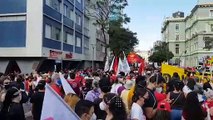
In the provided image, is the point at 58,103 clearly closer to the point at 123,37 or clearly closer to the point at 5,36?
the point at 5,36

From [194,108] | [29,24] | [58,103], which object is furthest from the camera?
[29,24]

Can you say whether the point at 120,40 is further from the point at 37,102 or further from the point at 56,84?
the point at 37,102

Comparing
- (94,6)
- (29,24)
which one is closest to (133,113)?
(29,24)

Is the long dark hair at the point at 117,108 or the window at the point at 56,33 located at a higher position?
the window at the point at 56,33

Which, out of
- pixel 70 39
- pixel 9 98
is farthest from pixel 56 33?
pixel 9 98

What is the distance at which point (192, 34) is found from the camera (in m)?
98.6

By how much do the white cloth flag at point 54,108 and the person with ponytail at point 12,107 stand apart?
2447 millimetres

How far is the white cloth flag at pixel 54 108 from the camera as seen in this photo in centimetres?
390

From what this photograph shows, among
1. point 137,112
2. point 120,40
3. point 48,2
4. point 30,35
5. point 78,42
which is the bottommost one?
point 137,112

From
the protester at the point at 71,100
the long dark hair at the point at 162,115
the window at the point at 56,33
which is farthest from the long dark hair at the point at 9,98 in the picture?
the window at the point at 56,33

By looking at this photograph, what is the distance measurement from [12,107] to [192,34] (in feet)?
313

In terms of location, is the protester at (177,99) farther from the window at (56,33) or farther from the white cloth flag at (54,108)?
the window at (56,33)

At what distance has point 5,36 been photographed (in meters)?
32.3

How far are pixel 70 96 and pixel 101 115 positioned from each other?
5.24 feet
